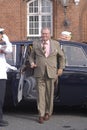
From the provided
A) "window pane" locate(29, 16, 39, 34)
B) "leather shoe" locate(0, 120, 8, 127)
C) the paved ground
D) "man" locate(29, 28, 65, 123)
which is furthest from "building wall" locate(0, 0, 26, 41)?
"leather shoe" locate(0, 120, 8, 127)

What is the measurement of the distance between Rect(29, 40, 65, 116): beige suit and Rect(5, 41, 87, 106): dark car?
0.87 feet

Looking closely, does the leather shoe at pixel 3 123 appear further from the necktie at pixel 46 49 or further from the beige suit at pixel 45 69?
the necktie at pixel 46 49

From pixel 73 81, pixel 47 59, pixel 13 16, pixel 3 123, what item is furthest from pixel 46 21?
pixel 3 123

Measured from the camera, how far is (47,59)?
934 cm

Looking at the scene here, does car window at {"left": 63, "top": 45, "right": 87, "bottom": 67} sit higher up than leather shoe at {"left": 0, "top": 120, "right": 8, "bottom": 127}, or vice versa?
car window at {"left": 63, "top": 45, "right": 87, "bottom": 67}

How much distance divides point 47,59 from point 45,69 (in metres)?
0.19

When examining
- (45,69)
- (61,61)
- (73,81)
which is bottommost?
(73,81)

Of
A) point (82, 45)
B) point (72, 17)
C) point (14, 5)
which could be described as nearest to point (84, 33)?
point (72, 17)

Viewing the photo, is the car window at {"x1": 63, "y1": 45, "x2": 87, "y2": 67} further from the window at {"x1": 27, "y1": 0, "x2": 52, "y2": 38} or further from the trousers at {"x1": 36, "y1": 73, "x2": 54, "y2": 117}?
the window at {"x1": 27, "y1": 0, "x2": 52, "y2": 38}

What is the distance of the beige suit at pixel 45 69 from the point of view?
9.34 m

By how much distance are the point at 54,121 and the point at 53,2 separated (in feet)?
38.0

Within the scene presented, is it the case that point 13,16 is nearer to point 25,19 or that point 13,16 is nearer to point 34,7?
point 25,19

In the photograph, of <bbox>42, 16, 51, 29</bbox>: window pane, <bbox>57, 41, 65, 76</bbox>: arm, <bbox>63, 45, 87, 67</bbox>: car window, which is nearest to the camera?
<bbox>57, 41, 65, 76</bbox>: arm

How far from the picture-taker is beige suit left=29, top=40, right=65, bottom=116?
30.6 ft
